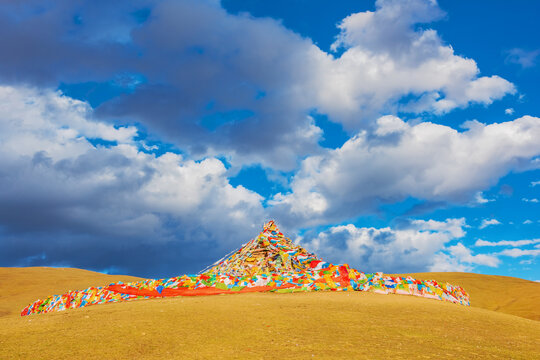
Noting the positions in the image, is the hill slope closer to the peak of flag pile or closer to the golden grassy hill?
the peak of flag pile

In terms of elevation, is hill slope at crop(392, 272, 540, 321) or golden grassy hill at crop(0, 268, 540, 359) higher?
hill slope at crop(392, 272, 540, 321)

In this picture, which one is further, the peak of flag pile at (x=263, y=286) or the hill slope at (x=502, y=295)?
the hill slope at (x=502, y=295)

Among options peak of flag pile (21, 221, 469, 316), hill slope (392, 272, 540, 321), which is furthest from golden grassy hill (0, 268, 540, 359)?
hill slope (392, 272, 540, 321)

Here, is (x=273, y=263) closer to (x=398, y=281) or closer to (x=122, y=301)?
(x=398, y=281)

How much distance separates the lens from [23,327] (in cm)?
846

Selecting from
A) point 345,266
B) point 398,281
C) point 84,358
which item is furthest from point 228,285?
point 84,358

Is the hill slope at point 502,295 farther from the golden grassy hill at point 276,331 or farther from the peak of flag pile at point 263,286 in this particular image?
the golden grassy hill at point 276,331

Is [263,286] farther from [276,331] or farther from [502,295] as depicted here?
[502,295]

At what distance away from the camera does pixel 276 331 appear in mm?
8219

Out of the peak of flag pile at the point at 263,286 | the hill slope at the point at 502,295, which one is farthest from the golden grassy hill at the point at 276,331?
the hill slope at the point at 502,295

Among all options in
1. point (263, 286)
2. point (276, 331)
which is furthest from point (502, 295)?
point (276, 331)

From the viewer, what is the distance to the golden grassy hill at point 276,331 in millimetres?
6844

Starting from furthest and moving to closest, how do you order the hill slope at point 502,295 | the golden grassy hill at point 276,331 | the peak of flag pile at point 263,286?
1. the hill slope at point 502,295
2. the peak of flag pile at point 263,286
3. the golden grassy hill at point 276,331

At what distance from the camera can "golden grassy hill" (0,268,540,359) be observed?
684 cm
